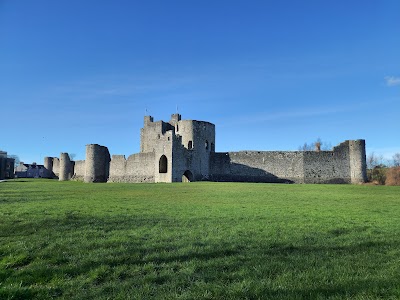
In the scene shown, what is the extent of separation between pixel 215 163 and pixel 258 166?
5826 mm

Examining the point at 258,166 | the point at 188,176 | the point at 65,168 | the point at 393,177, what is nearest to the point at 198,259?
the point at 188,176

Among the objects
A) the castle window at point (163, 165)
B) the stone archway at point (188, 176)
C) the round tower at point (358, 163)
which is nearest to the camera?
the stone archway at point (188, 176)

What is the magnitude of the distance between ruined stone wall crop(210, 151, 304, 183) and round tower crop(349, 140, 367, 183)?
617cm

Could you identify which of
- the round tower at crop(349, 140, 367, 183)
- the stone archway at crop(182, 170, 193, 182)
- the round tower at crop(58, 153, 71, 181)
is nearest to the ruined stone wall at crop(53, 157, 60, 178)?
the round tower at crop(58, 153, 71, 181)

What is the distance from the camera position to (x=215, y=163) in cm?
4741

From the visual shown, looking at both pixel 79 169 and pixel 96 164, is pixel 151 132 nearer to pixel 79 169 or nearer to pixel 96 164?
pixel 96 164

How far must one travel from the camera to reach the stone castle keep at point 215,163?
4181 cm

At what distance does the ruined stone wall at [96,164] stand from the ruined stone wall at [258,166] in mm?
15942

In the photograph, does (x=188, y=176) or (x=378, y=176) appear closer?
(x=188, y=176)

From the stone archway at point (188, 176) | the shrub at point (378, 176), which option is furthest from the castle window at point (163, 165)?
the shrub at point (378, 176)

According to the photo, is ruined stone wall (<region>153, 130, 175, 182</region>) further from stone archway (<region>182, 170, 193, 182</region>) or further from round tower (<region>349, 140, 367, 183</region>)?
round tower (<region>349, 140, 367, 183</region>)

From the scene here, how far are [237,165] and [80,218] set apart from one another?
37.7 metres

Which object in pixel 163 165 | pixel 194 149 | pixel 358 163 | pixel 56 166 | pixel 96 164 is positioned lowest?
pixel 163 165

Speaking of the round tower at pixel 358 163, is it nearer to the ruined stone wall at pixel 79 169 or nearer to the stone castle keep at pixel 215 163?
the stone castle keep at pixel 215 163
